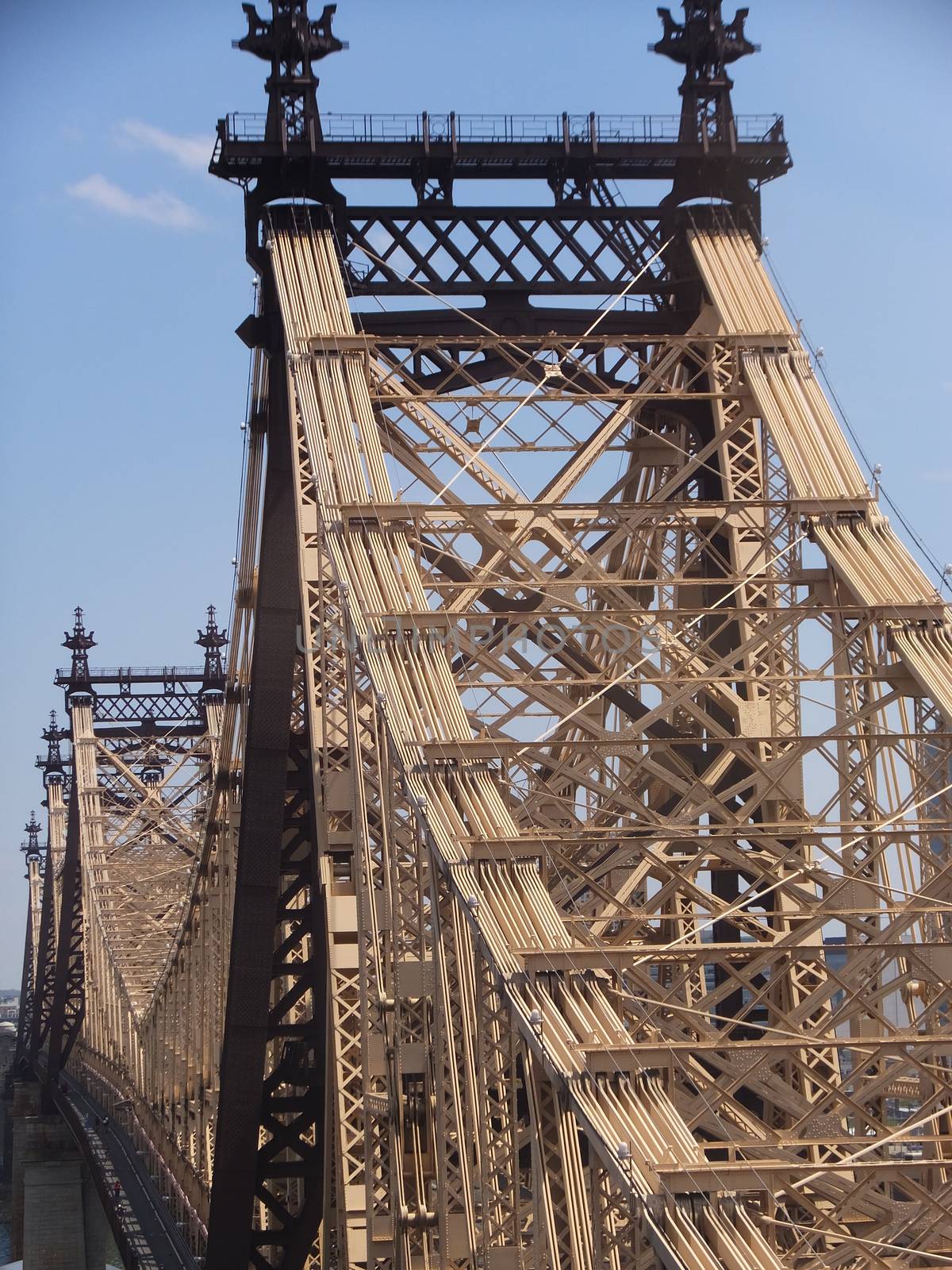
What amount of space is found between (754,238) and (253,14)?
755 cm

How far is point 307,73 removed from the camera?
1172 inches

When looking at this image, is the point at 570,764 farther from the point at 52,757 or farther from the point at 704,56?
the point at 52,757

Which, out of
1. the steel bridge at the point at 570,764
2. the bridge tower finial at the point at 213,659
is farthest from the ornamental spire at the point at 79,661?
the steel bridge at the point at 570,764

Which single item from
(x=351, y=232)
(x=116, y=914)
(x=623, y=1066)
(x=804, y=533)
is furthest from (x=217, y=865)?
(x=116, y=914)

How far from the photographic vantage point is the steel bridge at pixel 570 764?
16656mm

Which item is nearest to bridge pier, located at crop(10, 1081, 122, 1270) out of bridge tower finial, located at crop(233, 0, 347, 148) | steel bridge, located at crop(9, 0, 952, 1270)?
steel bridge, located at crop(9, 0, 952, 1270)

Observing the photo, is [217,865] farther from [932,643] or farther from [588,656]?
[932,643]

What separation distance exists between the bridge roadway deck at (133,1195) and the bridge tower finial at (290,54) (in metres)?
22.6

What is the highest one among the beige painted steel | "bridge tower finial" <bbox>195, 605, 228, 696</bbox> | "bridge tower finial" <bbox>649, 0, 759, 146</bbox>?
"bridge tower finial" <bbox>195, 605, 228, 696</bbox>

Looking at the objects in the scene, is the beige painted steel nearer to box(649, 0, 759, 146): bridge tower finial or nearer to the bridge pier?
box(649, 0, 759, 146): bridge tower finial

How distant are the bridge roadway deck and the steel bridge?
11481 mm

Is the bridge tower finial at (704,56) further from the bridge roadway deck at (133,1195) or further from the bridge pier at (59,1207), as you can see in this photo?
the bridge pier at (59,1207)

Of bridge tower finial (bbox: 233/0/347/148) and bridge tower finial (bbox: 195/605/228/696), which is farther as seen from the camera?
bridge tower finial (bbox: 195/605/228/696)

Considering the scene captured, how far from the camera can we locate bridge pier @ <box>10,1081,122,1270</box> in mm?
87438
